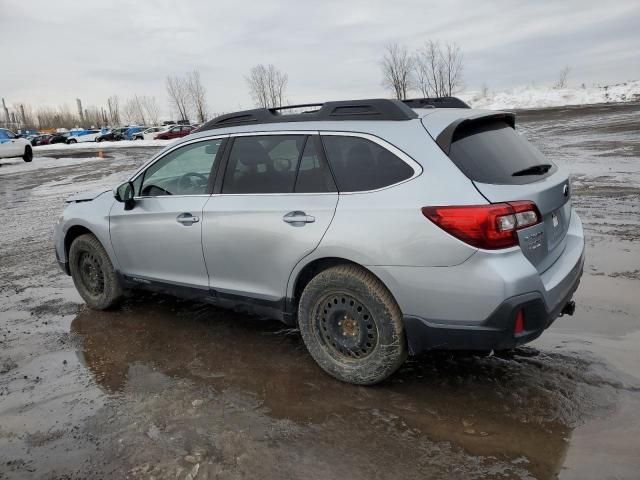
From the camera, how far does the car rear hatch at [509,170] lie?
10.1ft

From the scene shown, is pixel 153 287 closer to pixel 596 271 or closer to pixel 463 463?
pixel 463 463

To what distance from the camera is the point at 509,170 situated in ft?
10.8

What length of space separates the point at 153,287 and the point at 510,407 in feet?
10.0

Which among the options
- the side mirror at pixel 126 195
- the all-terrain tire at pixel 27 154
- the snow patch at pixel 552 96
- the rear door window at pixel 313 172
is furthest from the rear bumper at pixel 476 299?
the snow patch at pixel 552 96

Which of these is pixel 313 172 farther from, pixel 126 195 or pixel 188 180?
pixel 126 195

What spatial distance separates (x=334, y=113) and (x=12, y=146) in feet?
95.8

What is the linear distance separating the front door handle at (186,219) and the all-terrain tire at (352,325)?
114 cm

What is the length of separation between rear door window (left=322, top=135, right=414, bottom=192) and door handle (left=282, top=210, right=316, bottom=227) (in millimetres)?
277

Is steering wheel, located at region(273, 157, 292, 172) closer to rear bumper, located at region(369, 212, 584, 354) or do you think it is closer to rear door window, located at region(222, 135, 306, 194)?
rear door window, located at region(222, 135, 306, 194)

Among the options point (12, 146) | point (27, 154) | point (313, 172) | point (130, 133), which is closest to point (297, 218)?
point (313, 172)

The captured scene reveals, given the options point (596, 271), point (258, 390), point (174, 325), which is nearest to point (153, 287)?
point (174, 325)

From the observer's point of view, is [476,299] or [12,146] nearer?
[476,299]

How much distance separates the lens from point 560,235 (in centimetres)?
350

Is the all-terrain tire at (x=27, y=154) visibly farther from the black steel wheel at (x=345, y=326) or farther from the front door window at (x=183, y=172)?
the black steel wheel at (x=345, y=326)
